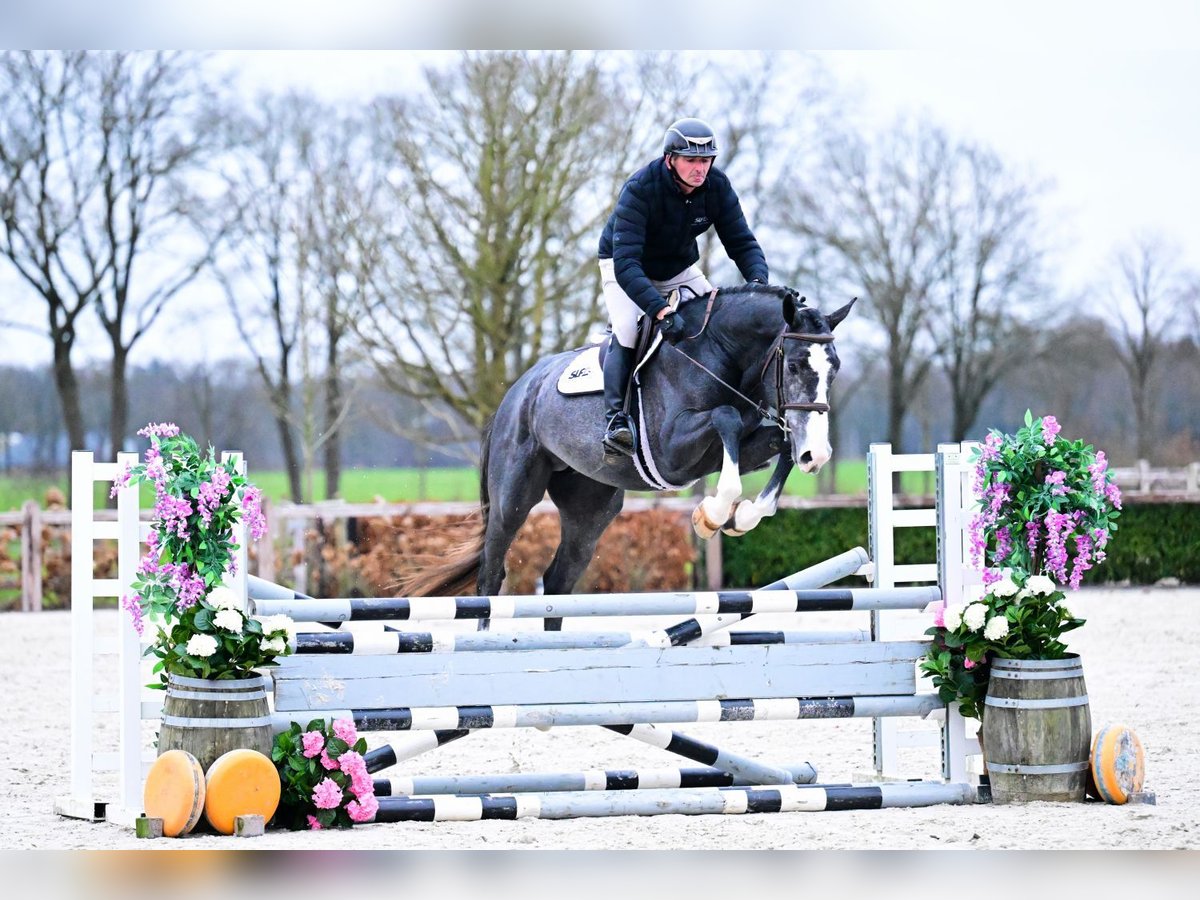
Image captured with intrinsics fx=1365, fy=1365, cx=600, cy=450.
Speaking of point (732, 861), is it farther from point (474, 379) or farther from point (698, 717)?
point (474, 379)

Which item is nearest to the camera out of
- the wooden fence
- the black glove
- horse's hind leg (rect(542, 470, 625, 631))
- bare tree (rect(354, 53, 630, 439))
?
the black glove

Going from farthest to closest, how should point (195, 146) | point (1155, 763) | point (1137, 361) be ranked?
point (1137, 361)
point (195, 146)
point (1155, 763)

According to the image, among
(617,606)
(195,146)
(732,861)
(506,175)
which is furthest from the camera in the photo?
(195,146)

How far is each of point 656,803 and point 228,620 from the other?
4.37 ft

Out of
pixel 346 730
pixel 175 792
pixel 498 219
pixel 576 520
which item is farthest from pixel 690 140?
pixel 498 219

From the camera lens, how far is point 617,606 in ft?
12.8

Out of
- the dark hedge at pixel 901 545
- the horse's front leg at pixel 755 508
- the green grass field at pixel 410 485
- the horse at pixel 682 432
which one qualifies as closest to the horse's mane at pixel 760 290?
the horse at pixel 682 432

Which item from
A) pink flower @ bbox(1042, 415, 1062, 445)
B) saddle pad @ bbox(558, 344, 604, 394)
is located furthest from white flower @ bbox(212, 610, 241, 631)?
pink flower @ bbox(1042, 415, 1062, 445)

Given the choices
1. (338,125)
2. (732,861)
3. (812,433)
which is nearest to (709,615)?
(812,433)

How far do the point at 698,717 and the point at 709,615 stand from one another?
331mm

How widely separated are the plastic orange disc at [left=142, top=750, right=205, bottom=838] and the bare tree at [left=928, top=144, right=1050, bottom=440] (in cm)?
1440

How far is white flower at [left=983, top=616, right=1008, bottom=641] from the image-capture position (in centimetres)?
410

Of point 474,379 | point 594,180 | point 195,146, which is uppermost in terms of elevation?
point 195,146

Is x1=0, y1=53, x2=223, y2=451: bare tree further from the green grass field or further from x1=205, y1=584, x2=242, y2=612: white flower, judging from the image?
x1=205, y1=584, x2=242, y2=612: white flower
